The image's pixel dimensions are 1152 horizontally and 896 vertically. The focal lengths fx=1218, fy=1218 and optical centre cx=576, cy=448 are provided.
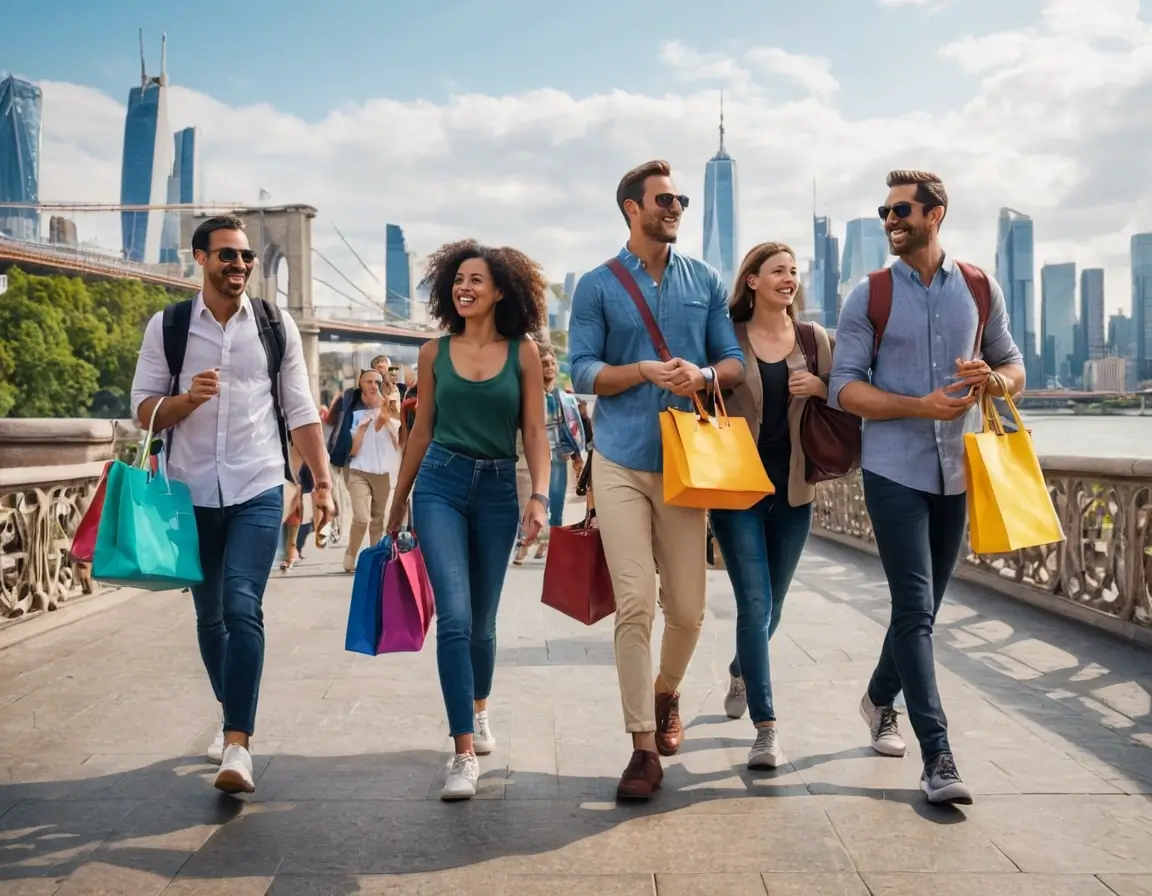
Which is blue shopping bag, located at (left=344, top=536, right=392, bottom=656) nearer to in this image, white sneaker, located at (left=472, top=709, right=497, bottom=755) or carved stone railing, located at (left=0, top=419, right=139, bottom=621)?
white sneaker, located at (left=472, top=709, right=497, bottom=755)

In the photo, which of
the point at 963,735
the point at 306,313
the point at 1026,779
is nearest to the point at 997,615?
the point at 963,735

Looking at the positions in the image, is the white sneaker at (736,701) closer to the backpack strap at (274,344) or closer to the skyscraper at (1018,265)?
the backpack strap at (274,344)

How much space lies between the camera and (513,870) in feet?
9.41

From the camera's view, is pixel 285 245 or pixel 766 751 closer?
pixel 766 751

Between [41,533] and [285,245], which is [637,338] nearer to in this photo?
[41,533]

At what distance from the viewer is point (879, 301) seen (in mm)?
3693

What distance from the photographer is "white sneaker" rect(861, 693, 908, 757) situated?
Result: 3896mm

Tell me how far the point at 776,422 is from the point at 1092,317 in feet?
166

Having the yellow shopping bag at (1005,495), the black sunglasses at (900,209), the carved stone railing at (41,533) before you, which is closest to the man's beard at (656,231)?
the black sunglasses at (900,209)

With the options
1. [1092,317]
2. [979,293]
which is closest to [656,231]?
[979,293]

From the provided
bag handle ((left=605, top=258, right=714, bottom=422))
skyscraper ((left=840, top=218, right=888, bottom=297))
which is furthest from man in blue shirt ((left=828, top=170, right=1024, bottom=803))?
skyscraper ((left=840, top=218, right=888, bottom=297))

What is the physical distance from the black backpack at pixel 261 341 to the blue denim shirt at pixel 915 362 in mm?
1741

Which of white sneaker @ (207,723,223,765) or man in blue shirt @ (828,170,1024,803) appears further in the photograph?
white sneaker @ (207,723,223,765)

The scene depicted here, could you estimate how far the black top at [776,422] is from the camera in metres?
4.05
